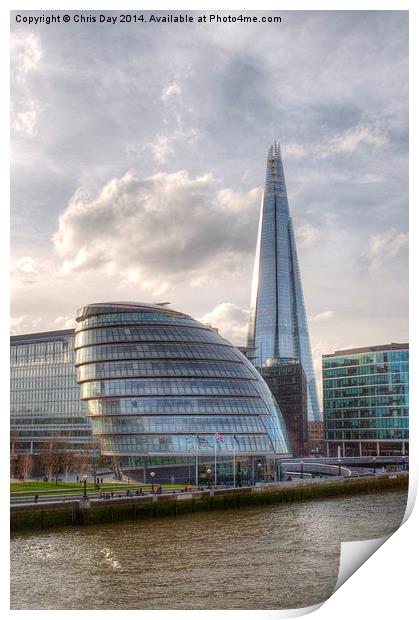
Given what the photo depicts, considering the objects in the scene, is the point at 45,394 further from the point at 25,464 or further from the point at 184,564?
the point at 184,564

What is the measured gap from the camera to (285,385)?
87.7m

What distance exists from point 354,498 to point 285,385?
52.3 meters

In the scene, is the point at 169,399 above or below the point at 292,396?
above

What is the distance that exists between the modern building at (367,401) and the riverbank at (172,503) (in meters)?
23.5

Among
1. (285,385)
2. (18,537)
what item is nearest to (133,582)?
(18,537)

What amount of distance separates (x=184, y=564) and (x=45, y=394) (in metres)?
32.1

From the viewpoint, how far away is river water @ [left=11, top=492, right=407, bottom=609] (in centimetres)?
1619

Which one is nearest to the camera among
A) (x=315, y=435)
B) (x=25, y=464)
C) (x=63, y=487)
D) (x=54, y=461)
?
(x=63, y=487)

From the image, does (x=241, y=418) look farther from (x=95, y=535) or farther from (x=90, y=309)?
(x=95, y=535)

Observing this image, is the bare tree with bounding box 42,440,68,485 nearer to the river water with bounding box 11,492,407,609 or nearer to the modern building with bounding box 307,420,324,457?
the river water with bounding box 11,492,407,609

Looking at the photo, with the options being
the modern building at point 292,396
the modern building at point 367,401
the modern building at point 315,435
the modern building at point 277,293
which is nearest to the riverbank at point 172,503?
the modern building at point 367,401

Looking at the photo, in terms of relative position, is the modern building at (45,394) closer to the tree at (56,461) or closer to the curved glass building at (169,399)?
the tree at (56,461)

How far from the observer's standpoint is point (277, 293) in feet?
354

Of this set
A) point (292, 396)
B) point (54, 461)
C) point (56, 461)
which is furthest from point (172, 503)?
point (292, 396)
